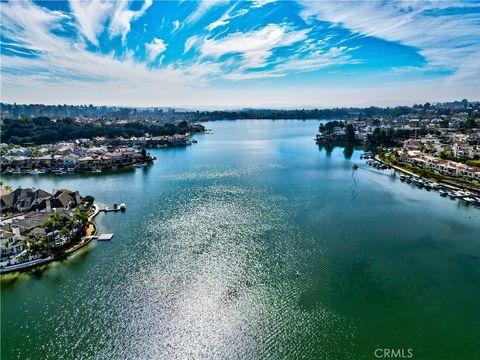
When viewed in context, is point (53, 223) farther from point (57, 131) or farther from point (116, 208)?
point (57, 131)

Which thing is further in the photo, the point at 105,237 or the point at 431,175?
the point at 431,175

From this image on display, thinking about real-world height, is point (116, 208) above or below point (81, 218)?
below

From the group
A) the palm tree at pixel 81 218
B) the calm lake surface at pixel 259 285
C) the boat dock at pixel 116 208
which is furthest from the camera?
the boat dock at pixel 116 208

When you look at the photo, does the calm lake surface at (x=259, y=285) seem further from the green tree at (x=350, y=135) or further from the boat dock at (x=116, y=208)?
the green tree at (x=350, y=135)

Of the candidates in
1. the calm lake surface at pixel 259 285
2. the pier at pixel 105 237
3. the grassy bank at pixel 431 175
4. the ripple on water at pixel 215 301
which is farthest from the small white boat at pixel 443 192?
the pier at pixel 105 237

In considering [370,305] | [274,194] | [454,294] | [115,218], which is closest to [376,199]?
[274,194]

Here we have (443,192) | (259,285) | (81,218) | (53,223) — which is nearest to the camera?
(259,285)

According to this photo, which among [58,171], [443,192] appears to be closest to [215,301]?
[443,192]

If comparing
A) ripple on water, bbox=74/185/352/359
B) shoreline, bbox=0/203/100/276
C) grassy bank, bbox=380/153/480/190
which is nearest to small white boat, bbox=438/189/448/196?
grassy bank, bbox=380/153/480/190

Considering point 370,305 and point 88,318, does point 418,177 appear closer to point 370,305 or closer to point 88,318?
point 370,305
